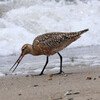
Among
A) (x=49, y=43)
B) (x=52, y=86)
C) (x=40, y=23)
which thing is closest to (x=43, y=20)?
(x=40, y=23)

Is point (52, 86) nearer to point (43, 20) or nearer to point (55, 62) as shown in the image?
point (55, 62)

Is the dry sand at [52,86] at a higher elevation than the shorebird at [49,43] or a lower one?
lower

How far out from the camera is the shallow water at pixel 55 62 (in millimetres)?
8195

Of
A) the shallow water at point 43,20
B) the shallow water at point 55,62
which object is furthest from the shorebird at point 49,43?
the shallow water at point 43,20

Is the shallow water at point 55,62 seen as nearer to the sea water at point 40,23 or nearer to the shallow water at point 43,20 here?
the sea water at point 40,23

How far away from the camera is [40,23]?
13.2 m

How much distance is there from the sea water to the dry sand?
2.92 ft

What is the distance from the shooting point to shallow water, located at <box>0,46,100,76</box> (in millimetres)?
8195

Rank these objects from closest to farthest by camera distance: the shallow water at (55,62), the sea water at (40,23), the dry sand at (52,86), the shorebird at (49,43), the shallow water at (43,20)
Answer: the dry sand at (52,86) < the shorebird at (49,43) < the shallow water at (55,62) < the sea water at (40,23) < the shallow water at (43,20)

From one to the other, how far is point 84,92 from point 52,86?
82 cm

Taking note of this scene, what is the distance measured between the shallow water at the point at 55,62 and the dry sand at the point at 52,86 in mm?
473

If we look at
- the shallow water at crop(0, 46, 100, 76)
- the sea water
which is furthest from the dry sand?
the sea water

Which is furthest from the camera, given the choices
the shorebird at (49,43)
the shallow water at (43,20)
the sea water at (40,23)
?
the shallow water at (43,20)

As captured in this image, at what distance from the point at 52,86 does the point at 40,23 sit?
7071mm
